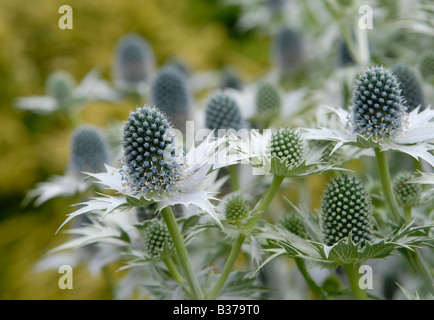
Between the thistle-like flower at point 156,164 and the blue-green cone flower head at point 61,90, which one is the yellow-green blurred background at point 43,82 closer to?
the blue-green cone flower head at point 61,90

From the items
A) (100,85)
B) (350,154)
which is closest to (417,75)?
(350,154)

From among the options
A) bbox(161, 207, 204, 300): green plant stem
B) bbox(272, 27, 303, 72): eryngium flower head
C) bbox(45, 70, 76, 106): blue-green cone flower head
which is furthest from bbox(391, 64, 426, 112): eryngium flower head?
bbox(45, 70, 76, 106): blue-green cone flower head

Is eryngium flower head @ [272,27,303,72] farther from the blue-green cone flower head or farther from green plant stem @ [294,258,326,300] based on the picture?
green plant stem @ [294,258,326,300]

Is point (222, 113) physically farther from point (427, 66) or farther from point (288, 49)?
point (288, 49)

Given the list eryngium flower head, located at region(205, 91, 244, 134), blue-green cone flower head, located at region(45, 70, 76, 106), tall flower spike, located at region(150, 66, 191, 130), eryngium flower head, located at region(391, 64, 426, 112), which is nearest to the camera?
eryngium flower head, located at region(391, 64, 426, 112)

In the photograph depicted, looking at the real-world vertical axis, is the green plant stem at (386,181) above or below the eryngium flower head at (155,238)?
above

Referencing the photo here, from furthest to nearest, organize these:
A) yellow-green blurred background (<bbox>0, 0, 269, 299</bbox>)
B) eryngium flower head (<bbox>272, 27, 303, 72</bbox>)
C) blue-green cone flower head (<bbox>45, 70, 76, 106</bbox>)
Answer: yellow-green blurred background (<bbox>0, 0, 269, 299</bbox>) < eryngium flower head (<bbox>272, 27, 303, 72</bbox>) < blue-green cone flower head (<bbox>45, 70, 76, 106</bbox>)

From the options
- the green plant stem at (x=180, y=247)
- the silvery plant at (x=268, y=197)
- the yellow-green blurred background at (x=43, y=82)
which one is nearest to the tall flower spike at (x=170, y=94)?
the silvery plant at (x=268, y=197)
